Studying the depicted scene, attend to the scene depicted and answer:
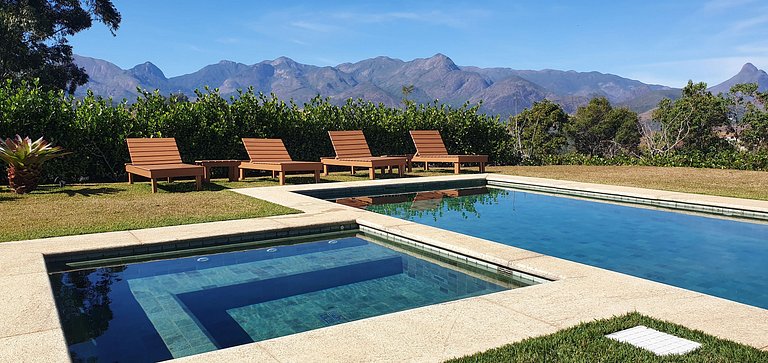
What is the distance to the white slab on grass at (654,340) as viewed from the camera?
2820mm

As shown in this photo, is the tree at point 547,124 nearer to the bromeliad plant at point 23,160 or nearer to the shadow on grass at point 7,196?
the bromeliad plant at point 23,160

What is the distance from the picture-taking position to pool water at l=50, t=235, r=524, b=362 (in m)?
3.53

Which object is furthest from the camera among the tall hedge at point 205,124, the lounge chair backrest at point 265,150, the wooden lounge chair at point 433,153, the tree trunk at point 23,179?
the wooden lounge chair at point 433,153

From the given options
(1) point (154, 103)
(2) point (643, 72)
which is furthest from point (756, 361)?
(2) point (643, 72)

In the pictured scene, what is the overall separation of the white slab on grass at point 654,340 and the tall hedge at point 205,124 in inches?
455

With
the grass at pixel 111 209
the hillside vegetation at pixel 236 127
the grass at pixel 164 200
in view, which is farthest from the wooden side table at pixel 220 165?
the grass at pixel 111 209

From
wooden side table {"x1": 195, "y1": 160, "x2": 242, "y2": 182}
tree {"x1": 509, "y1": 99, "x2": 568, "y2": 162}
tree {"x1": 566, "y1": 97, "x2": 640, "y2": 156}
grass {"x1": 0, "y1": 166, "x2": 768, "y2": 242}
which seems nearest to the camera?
grass {"x1": 0, "y1": 166, "x2": 768, "y2": 242}

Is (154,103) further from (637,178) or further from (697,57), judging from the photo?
(697,57)

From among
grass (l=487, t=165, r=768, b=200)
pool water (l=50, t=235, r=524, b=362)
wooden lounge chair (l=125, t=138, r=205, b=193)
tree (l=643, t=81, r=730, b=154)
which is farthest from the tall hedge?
tree (l=643, t=81, r=730, b=154)

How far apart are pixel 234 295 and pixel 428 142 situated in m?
11.7

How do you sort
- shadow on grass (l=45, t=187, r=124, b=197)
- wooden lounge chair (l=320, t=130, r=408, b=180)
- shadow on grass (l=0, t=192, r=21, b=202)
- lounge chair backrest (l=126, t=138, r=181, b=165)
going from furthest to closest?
wooden lounge chair (l=320, t=130, r=408, b=180)
lounge chair backrest (l=126, t=138, r=181, b=165)
shadow on grass (l=45, t=187, r=124, b=197)
shadow on grass (l=0, t=192, r=21, b=202)

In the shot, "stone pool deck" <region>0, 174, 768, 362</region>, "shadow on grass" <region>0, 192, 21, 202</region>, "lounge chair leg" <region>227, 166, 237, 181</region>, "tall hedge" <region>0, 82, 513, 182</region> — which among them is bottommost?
"stone pool deck" <region>0, 174, 768, 362</region>

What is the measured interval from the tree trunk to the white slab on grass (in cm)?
1001

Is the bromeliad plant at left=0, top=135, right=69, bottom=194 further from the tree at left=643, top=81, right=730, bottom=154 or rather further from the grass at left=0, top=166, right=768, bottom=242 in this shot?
the tree at left=643, top=81, right=730, bottom=154
